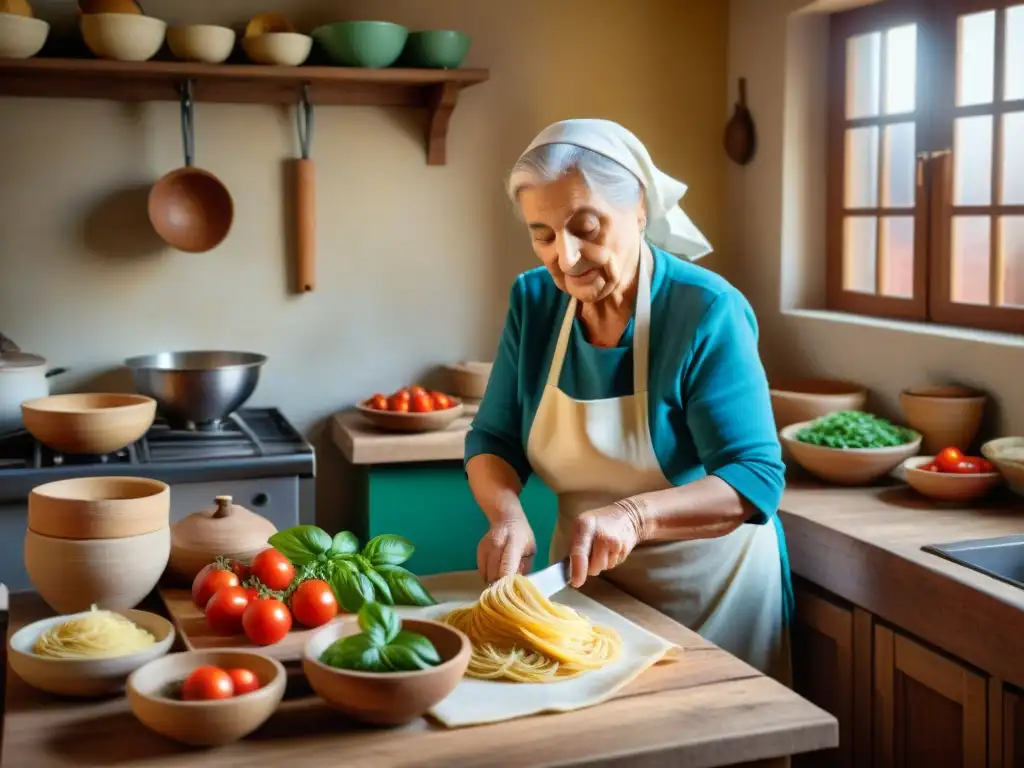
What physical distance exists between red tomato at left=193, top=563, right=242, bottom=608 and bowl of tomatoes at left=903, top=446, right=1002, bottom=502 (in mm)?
1592

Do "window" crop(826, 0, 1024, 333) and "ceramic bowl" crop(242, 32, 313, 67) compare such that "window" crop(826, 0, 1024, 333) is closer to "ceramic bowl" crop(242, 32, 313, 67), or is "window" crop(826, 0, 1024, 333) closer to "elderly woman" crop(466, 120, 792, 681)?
"elderly woman" crop(466, 120, 792, 681)

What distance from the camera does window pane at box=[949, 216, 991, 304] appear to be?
306 centimetres

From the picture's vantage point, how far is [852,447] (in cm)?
281

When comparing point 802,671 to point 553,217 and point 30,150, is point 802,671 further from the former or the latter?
point 30,150

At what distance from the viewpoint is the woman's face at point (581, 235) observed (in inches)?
75.8

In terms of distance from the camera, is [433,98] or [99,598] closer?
[99,598]

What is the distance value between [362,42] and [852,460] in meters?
1.74

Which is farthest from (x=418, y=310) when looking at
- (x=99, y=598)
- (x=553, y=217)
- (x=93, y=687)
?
(x=93, y=687)

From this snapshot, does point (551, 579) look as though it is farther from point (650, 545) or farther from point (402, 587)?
point (650, 545)

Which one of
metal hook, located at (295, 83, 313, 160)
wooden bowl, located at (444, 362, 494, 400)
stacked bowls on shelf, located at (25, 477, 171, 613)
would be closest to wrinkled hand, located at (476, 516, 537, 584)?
stacked bowls on shelf, located at (25, 477, 171, 613)

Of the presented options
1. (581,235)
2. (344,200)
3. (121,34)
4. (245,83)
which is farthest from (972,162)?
(121,34)

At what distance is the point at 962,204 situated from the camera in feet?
10.3

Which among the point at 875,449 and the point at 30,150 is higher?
the point at 30,150

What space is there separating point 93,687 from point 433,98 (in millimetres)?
2473
